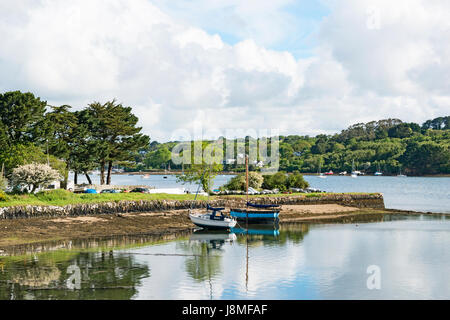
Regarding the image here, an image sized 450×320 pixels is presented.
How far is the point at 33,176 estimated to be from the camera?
56.6 metres

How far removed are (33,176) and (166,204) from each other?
15289mm

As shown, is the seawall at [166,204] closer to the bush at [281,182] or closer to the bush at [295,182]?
the bush at [295,182]

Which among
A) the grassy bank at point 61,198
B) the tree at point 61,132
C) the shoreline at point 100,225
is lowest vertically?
the shoreline at point 100,225

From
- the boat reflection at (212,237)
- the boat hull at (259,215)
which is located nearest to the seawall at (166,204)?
the boat hull at (259,215)

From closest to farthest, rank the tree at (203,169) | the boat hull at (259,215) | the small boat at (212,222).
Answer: the small boat at (212,222) → the boat hull at (259,215) → the tree at (203,169)

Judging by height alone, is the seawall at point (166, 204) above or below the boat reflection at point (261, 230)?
above

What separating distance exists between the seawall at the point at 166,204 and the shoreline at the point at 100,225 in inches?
33.0

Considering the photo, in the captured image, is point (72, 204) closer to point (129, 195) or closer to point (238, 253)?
point (129, 195)

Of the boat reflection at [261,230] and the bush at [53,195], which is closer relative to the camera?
the boat reflection at [261,230]

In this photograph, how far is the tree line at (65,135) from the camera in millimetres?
67438

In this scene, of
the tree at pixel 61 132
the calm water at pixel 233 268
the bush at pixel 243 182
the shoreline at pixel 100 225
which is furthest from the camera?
the bush at pixel 243 182

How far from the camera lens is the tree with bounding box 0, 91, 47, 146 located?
67688mm

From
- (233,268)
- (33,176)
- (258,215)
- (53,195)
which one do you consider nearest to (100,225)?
(53,195)
